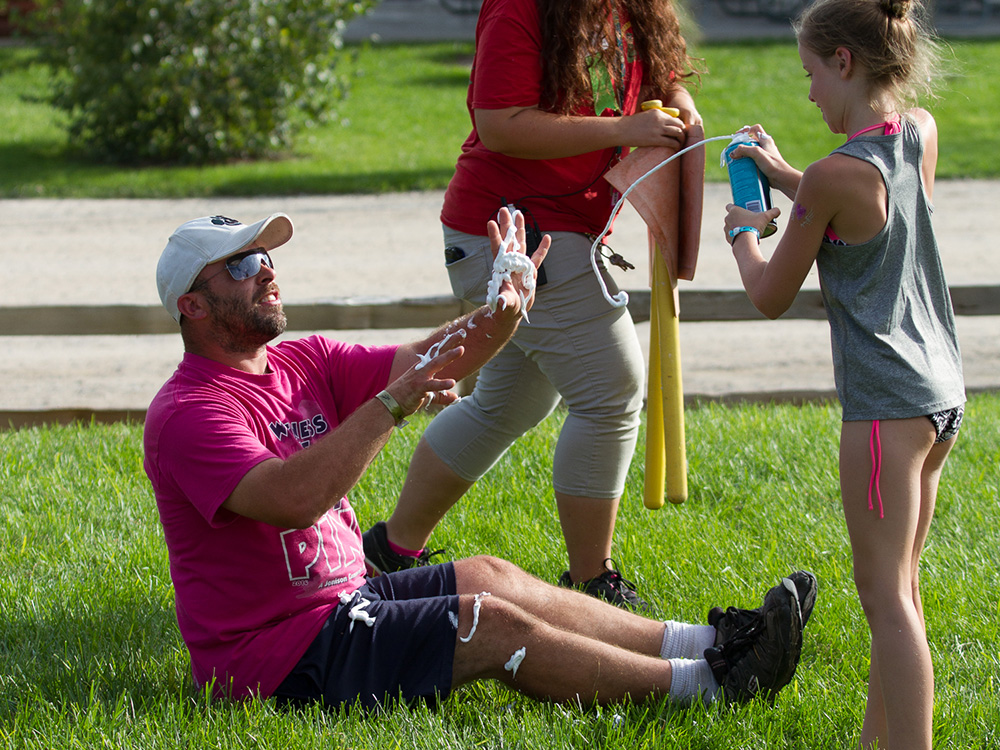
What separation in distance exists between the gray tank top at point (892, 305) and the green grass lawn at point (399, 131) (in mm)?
7962

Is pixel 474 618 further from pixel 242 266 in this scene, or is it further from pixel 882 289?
pixel 882 289

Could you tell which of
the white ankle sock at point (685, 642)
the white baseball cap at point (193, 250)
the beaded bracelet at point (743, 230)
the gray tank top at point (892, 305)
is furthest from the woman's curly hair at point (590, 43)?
the white ankle sock at point (685, 642)

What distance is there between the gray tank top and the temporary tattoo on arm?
10cm

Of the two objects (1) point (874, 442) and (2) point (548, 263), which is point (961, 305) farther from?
(1) point (874, 442)

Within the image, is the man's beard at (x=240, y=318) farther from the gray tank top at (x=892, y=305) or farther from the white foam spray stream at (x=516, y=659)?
the gray tank top at (x=892, y=305)

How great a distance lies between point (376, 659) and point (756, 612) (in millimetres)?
1047

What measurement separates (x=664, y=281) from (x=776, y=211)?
818 mm

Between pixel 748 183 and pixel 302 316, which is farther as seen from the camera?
pixel 302 316

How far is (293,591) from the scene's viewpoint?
2928mm

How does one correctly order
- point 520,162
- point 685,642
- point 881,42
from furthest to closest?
point 520,162 → point 685,642 → point 881,42

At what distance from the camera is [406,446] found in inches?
202

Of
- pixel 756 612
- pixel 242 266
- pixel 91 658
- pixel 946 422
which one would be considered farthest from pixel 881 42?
pixel 91 658

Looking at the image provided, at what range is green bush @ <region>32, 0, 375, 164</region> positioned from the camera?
14359mm

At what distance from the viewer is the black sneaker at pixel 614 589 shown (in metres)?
3.68
